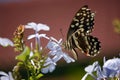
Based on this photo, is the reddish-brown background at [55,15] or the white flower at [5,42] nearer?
the white flower at [5,42]

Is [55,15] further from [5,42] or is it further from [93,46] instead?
[5,42]

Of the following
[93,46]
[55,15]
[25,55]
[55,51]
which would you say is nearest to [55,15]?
[55,15]

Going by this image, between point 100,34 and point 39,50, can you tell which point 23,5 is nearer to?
point 100,34

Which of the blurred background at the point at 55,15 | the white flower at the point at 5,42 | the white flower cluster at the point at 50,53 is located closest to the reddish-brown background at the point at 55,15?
the blurred background at the point at 55,15

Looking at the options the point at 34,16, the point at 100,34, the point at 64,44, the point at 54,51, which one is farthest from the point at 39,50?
the point at 34,16

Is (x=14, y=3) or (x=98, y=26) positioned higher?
(x=14, y=3)

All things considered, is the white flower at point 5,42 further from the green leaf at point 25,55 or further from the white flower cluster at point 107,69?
the white flower cluster at point 107,69
